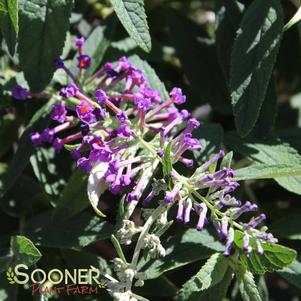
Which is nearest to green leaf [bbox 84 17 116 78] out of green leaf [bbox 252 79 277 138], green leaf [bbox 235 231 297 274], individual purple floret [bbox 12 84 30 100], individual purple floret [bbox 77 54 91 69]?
individual purple floret [bbox 77 54 91 69]

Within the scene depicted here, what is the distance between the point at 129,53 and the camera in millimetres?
2014

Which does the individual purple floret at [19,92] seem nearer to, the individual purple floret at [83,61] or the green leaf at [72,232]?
the individual purple floret at [83,61]

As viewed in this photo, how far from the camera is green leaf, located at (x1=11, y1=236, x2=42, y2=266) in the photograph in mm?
1474

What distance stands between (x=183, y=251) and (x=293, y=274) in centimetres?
28

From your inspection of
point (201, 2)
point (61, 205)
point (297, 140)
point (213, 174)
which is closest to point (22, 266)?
point (61, 205)

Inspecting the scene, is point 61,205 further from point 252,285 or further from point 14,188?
point 252,285

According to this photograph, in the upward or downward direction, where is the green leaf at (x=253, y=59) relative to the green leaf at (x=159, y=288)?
upward

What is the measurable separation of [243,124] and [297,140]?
281 millimetres

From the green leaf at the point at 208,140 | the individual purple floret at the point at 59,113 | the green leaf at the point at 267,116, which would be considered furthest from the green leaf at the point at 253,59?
the individual purple floret at the point at 59,113

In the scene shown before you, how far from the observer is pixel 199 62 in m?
2.09

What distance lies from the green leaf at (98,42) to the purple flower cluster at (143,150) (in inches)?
5.2

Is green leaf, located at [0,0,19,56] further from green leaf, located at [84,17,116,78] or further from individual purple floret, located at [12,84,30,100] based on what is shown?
green leaf, located at [84,17,116,78]

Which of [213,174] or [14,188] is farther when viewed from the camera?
[14,188]

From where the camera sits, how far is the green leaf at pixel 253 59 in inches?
64.5
